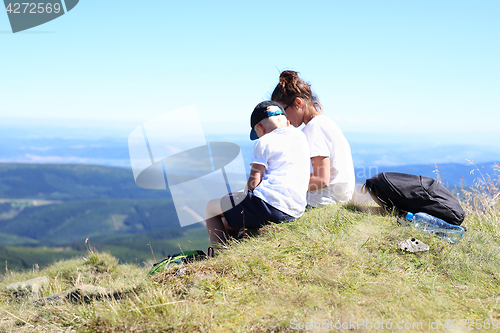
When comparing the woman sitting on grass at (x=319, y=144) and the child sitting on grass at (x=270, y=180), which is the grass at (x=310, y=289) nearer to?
the child sitting on grass at (x=270, y=180)

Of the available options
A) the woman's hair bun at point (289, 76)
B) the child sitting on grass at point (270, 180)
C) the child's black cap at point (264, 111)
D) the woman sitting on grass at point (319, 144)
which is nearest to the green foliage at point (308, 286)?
the child sitting on grass at point (270, 180)

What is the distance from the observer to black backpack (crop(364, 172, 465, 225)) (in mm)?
4031

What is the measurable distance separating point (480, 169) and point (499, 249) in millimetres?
3706

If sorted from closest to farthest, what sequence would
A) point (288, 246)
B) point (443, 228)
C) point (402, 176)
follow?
point (288, 246) < point (443, 228) < point (402, 176)

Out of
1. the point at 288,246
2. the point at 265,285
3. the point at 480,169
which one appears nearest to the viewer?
the point at 265,285

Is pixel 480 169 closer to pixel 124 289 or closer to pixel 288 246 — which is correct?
pixel 288 246

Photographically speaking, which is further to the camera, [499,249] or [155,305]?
[499,249]

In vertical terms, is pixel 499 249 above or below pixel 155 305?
below

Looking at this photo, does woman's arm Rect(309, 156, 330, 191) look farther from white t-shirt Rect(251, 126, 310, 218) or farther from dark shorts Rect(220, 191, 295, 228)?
dark shorts Rect(220, 191, 295, 228)

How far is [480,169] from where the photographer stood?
673 cm

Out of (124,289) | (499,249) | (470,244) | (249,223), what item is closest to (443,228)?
(470,244)

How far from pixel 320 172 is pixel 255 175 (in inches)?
44.8

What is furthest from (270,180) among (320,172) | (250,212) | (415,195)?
(415,195)

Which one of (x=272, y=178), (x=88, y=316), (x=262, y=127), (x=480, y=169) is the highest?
(x=262, y=127)
